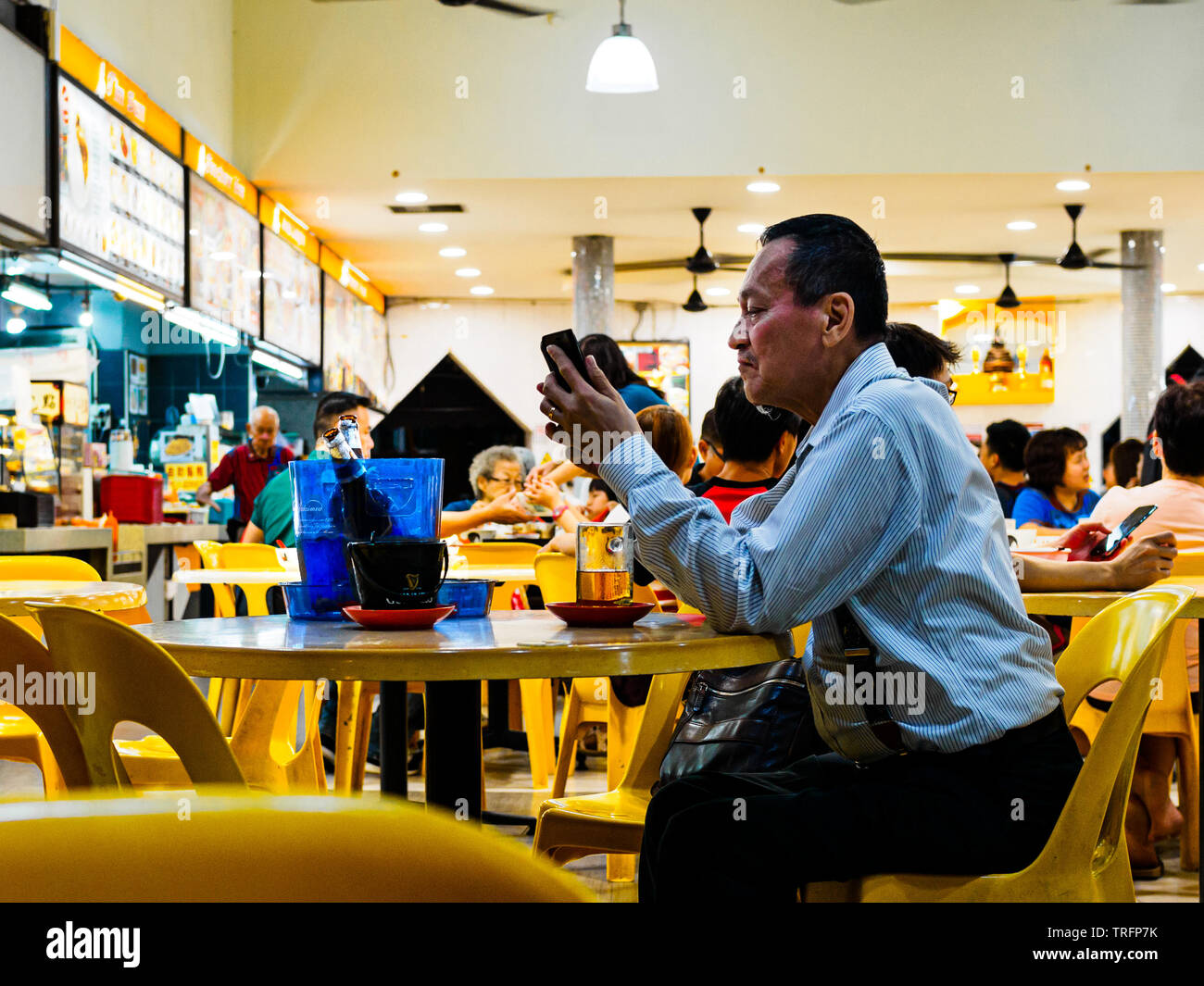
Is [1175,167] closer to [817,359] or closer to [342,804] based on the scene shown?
→ [817,359]

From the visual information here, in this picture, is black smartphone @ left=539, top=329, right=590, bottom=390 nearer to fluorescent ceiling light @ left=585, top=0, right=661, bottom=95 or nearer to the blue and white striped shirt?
the blue and white striped shirt

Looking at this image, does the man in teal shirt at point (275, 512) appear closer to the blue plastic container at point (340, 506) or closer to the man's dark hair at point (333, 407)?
the man's dark hair at point (333, 407)

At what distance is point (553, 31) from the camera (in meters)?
8.42

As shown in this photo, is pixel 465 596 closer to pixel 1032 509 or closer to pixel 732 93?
pixel 1032 509

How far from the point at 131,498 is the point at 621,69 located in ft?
11.5

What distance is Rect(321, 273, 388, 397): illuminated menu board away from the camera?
33.4ft

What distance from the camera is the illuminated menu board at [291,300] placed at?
8.35 meters

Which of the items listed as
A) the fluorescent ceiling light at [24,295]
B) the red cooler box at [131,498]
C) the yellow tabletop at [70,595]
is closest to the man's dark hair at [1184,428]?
the yellow tabletop at [70,595]

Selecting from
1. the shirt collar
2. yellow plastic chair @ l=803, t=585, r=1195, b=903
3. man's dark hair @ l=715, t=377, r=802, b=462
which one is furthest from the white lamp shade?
yellow plastic chair @ l=803, t=585, r=1195, b=903

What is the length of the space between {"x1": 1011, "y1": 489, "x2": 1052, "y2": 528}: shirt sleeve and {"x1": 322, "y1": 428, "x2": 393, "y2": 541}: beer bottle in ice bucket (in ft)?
13.0

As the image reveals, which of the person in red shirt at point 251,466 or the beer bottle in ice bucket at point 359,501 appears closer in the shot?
the beer bottle in ice bucket at point 359,501

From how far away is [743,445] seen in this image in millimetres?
2912

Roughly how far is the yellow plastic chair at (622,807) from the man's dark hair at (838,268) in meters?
0.81
